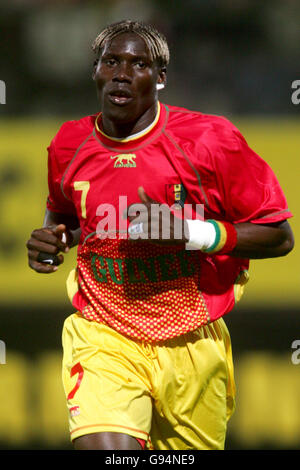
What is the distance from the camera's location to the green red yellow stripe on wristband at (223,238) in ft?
12.2

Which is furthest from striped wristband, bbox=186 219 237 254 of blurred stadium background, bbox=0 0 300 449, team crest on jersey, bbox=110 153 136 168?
blurred stadium background, bbox=0 0 300 449

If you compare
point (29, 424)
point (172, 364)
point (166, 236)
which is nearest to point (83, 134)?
point (166, 236)

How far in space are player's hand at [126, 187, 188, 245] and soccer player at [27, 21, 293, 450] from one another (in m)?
0.12

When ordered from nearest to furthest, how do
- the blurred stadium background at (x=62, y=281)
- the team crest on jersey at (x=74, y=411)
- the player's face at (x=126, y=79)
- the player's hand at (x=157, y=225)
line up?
the player's hand at (x=157, y=225), the team crest on jersey at (x=74, y=411), the player's face at (x=126, y=79), the blurred stadium background at (x=62, y=281)

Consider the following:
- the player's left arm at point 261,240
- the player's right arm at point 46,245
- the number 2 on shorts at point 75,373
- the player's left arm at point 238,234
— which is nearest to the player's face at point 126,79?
the player's left arm at point 238,234

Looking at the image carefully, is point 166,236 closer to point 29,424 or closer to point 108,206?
point 108,206

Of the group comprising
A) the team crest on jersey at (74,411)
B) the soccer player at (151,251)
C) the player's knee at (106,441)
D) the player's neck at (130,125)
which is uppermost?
the player's neck at (130,125)

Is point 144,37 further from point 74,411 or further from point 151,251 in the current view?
point 74,411

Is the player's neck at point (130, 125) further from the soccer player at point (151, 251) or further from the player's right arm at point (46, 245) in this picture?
the player's right arm at point (46, 245)

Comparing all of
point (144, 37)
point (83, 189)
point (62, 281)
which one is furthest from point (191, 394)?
point (62, 281)

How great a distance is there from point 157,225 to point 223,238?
12.8 inches

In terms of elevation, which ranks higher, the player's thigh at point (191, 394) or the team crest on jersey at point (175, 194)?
the team crest on jersey at point (175, 194)

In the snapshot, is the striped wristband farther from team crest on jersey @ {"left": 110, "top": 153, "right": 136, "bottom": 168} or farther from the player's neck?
the player's neck

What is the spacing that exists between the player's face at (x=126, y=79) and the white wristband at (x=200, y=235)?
0.55 meters
